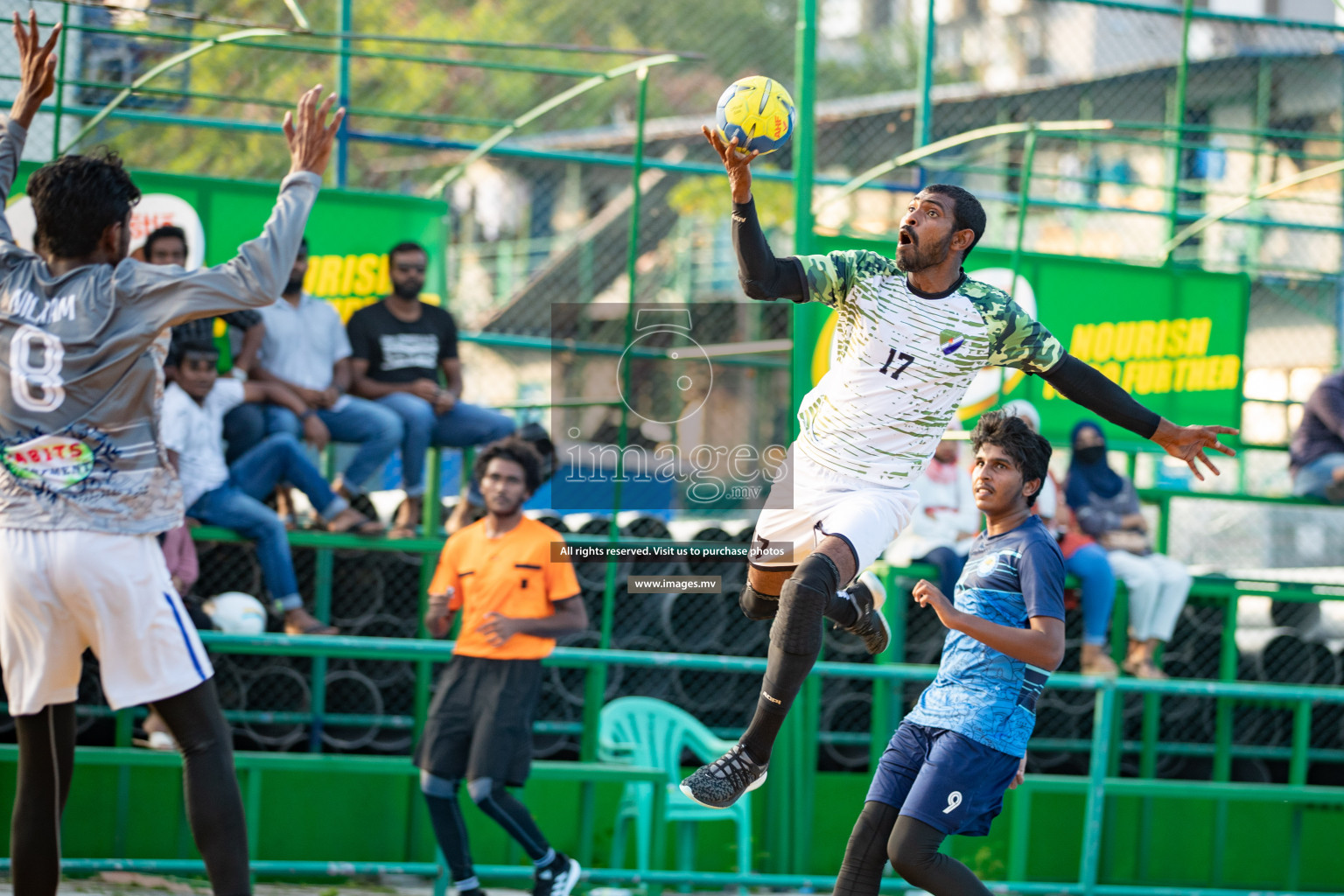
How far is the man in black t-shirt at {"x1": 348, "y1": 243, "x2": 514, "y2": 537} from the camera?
795 cm

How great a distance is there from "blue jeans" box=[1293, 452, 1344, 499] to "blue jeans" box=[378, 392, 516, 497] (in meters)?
5.15

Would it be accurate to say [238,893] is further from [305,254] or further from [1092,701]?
[1092,701]

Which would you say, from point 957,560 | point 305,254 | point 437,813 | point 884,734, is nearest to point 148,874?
point 437,813

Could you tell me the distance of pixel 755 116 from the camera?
439 centimetres

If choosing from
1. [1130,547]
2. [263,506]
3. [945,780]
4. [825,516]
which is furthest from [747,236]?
[1130,547]

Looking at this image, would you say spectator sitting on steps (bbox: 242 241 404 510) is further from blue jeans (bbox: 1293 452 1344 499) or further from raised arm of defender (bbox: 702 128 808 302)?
blue jeans (bbox: 1293 452 1344 499)

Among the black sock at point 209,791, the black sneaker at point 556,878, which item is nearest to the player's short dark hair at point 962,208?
the black sock at point 209,791

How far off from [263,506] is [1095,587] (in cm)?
464

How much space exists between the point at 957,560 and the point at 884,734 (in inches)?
41.9

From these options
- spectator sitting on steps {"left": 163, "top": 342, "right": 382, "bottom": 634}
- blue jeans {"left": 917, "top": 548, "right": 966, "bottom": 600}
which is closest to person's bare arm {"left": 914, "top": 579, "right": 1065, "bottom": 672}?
blue jeans {"left": 917, "top": 548, "right": 966, "bottom": 600}

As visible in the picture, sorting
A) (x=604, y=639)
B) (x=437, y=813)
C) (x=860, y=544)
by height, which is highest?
(x=860, y=544)

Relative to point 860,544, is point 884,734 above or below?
below

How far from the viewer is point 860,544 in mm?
4531

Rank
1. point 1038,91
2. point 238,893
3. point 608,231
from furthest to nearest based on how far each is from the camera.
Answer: point 608,231, point 1038,91, point 238,893
